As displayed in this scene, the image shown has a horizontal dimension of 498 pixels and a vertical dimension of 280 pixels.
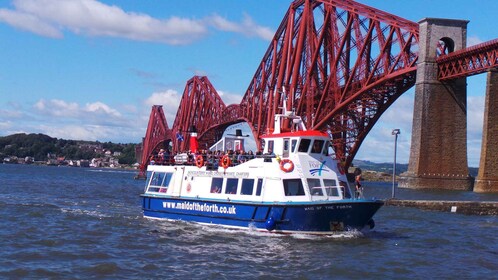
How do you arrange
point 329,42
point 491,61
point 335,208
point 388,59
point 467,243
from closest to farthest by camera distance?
1. point 335,208
2. point 467,243
3. point 491,61
4. point 388,59
5. point 329,42

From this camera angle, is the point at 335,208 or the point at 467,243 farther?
the point at 467,243

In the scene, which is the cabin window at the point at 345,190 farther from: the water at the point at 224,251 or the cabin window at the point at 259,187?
the cabin window at the point at 259,187

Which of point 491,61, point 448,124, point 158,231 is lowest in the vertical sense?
point 158,231

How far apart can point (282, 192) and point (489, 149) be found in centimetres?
4216

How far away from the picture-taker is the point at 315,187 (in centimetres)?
2852

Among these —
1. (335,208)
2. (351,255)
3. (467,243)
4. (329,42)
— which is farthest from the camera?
(329,42)

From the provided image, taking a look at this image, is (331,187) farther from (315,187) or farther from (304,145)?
(304,145)

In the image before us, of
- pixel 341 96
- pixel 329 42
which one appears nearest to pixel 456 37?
pixel 341 96

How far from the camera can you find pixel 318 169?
29.0 meters

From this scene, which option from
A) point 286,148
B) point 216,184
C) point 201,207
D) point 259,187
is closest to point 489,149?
point 216,184

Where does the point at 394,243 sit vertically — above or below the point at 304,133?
below

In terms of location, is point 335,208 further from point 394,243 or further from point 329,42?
point 329,42

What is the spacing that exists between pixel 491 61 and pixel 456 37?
348 inches

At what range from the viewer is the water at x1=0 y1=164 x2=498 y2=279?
21.7 meters
